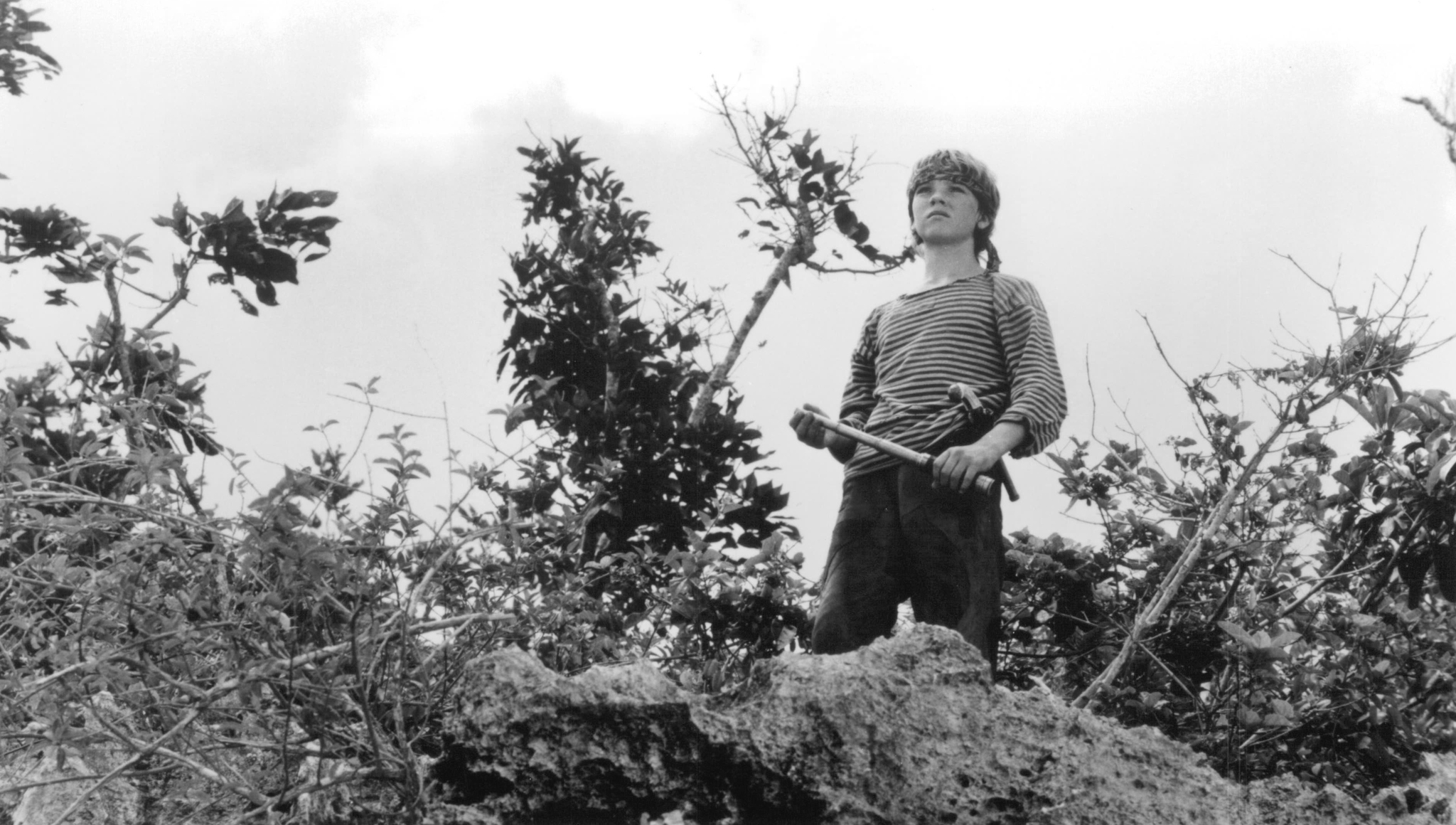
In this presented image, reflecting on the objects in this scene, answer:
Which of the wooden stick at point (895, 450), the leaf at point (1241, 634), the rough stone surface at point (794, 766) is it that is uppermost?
the wooden stick at point (895, 450)

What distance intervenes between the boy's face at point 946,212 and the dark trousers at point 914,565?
0.78 m

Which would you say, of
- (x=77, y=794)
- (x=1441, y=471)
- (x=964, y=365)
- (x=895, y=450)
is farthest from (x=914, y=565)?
(x=77, y=794)

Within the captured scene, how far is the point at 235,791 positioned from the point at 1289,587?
3.38 meters

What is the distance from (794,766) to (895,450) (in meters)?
1.34

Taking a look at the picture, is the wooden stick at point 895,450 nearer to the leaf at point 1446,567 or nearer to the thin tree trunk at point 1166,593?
the thin tree trunk at point 1166,593

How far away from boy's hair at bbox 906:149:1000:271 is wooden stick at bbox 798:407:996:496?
0.77 m

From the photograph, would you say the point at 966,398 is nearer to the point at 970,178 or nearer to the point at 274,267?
the point at 970,178

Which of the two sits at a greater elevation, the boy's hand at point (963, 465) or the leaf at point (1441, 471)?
the leaf at point (1441, 471)

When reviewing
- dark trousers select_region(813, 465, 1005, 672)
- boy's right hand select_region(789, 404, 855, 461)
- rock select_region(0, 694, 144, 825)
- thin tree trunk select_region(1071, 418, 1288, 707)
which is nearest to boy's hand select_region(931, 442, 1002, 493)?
dark trousers select_region(813, 465, 1005, 672)

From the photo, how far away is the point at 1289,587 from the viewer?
4574 millimetres

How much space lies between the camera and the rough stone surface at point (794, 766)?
8.57 ft

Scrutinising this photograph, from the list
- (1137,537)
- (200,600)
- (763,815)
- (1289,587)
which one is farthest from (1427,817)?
(200,600)

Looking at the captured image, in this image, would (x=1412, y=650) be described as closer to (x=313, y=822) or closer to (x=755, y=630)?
(x=755, y=630)

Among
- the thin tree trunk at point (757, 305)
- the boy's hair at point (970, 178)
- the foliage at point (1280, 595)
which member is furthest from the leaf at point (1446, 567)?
the thin tree trunk at point (757, 305)
